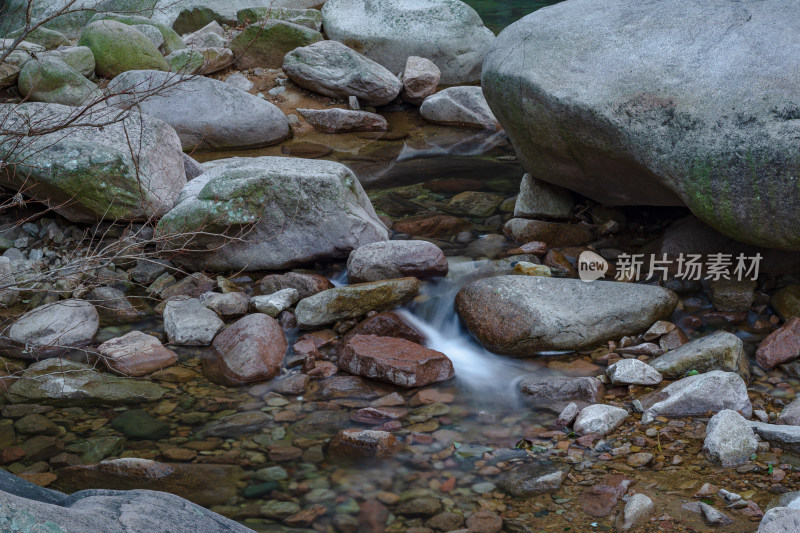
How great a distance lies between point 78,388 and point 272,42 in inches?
310

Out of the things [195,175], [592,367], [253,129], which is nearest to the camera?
[592,367]

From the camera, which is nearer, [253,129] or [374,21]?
[253,129]

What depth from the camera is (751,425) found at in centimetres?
377

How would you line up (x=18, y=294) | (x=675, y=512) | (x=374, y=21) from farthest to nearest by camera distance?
Answer: 1. (x=374, y=21)
2. (x=18, y=294)
3. (x=675, y=512)

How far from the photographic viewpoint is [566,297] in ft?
16.5

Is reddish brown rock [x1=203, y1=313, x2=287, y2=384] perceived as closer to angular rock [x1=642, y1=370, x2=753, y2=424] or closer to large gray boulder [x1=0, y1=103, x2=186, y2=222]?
large gray boulder [x1=0, y1=103, x2=186, y2=222]

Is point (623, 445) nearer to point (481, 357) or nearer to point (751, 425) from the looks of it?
point (751, 425)

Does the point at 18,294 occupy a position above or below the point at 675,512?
below

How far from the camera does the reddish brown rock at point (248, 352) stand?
4.66 meters

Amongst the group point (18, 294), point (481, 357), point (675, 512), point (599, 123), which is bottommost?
point (18, 294)

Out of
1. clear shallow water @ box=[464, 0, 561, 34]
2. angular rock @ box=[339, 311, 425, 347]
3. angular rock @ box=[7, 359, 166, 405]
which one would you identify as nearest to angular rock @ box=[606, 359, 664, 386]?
angular rock @ box=[339, 311, 425, 347]

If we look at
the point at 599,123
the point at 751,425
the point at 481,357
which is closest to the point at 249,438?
the point at 481,357

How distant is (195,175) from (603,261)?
12.4 ft

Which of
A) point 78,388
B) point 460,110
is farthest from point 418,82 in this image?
point 78,388
